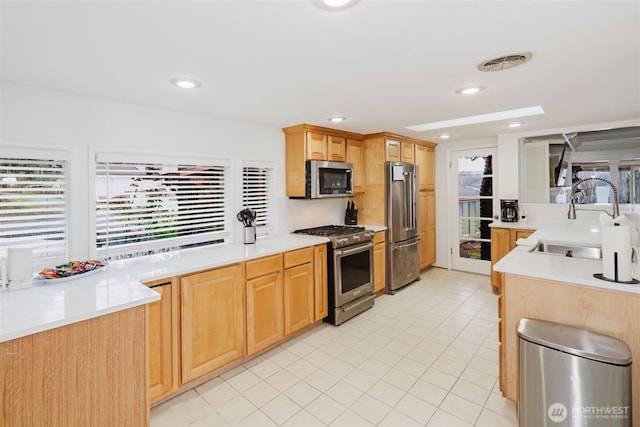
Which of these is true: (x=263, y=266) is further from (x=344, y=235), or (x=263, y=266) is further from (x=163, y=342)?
(x=344, y=235)

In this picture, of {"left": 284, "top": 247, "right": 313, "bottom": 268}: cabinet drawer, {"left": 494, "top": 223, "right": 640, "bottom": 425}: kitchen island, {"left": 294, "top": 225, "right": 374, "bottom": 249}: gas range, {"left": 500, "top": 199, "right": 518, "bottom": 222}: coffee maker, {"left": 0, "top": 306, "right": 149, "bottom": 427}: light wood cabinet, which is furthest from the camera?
{"left": 500, "top": 199, "right": 518, "bottom": 222}: coffee maker

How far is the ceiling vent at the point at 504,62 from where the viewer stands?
72.9 inches

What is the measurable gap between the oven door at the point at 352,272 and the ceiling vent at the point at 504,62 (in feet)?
6.81

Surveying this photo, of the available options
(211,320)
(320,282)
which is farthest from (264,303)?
(320,282)

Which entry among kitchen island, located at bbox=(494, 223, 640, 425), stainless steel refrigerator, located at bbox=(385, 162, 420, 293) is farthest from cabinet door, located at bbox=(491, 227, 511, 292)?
kitchen island, located at bbox=(494, 223, 640, 425)

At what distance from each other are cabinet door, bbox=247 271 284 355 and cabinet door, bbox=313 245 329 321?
475 millimetres

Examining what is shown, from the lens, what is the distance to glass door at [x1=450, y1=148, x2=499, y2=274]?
5.04 m

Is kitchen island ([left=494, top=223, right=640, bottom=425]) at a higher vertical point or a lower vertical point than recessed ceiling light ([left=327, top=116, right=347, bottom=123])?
lower

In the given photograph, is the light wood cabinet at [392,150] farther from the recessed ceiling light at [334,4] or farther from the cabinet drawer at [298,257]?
the recessed ceiling light at [334,4]

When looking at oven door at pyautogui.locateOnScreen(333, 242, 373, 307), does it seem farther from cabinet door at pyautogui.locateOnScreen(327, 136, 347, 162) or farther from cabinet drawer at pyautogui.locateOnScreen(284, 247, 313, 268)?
cabinet door at pyautogui.locateOnScreen(327, 136, 347, 162)

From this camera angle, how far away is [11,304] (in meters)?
1.62

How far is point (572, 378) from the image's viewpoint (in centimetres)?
156

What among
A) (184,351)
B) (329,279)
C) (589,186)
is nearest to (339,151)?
(329,279)

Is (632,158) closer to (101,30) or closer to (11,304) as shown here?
(101,30)
